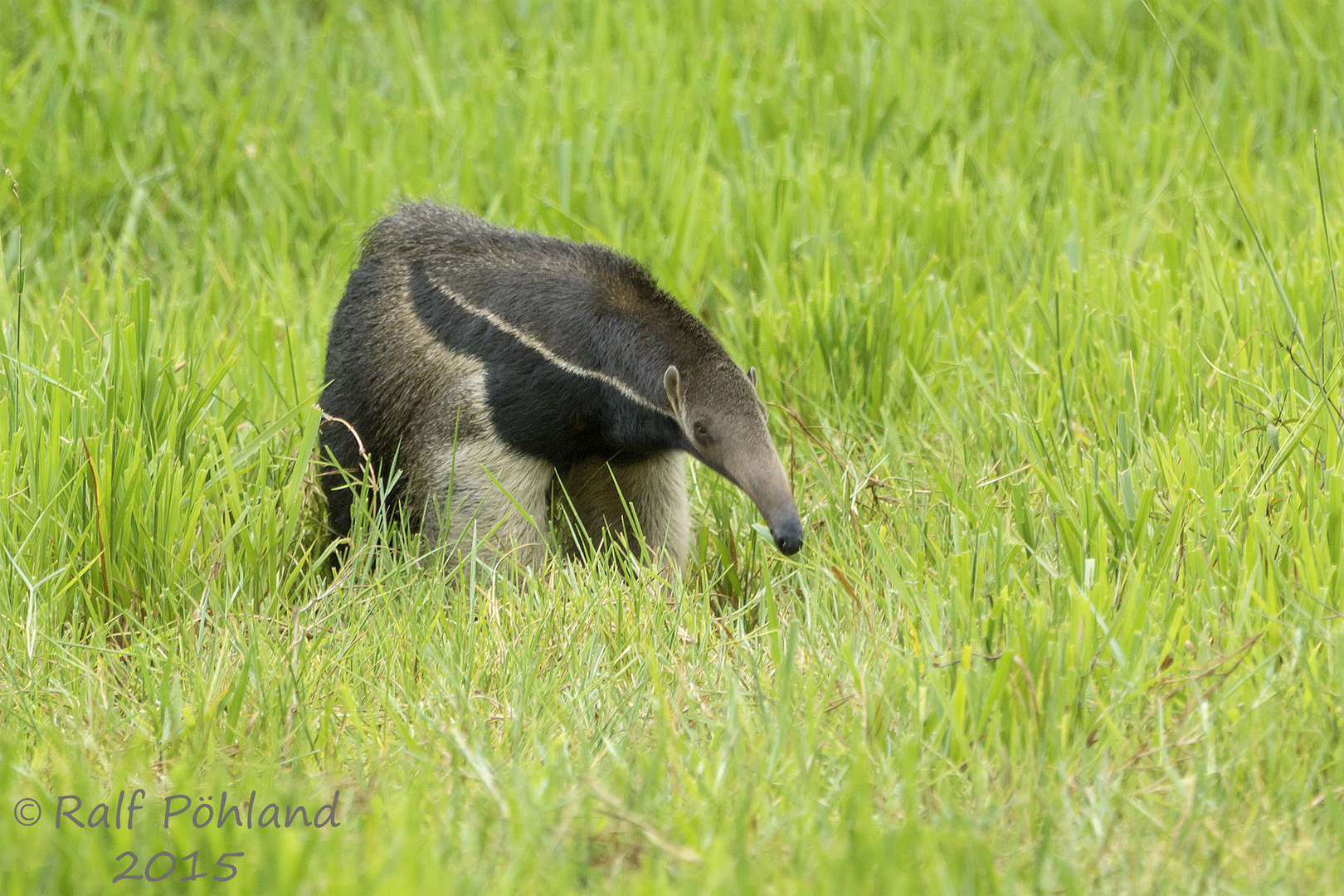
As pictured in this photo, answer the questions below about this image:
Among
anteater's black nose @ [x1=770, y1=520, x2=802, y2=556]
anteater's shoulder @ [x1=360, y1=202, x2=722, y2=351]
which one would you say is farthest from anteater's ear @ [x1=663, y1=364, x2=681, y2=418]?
anteater's black nose @ [x1=770, y1=520, x2=802, y2=556]

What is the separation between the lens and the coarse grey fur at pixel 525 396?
3.83 metres

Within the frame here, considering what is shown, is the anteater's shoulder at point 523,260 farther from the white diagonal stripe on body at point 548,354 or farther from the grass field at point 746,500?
the grass field at point 746,500

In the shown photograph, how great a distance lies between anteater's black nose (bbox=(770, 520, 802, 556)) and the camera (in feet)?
11.4

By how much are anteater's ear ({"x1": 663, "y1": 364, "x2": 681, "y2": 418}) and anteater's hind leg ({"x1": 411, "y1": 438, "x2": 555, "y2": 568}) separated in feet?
1.70

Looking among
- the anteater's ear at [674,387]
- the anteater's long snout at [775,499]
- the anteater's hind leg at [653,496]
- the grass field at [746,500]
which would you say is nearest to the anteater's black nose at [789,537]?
the anteater's long snout at [775,499]

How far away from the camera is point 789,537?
349 centimetres

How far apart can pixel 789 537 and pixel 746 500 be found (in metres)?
1.06

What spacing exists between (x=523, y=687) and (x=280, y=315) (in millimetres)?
2867

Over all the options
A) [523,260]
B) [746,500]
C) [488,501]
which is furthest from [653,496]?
[523,260]

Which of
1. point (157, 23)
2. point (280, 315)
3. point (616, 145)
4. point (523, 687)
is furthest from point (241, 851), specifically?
point (157, 23)

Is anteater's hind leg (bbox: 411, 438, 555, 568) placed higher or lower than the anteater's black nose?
lower

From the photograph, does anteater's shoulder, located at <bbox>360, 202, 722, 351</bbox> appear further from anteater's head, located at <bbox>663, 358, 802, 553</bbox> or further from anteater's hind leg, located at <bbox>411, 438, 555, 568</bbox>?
anteater's hind leg, located at <bbox>411, 438, 555, 568</bbox>

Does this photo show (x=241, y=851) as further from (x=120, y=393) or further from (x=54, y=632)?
(x=120, y=393)

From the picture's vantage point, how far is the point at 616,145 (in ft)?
21.3
